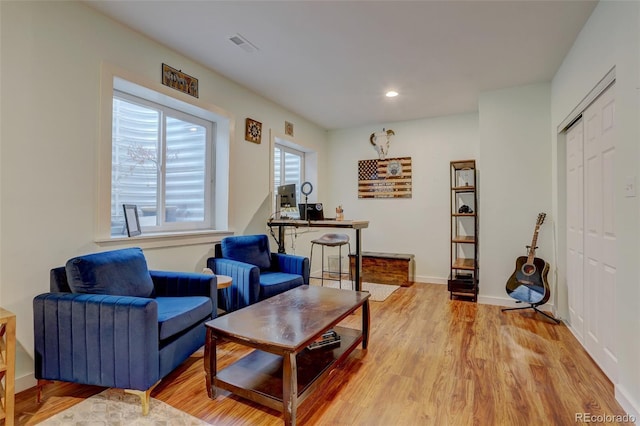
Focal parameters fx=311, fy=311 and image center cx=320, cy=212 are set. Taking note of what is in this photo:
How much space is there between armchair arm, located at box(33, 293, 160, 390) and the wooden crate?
3.52 meters

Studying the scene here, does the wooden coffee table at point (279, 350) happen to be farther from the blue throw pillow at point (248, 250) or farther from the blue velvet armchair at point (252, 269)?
the blue throw pillow at point (248, 250)

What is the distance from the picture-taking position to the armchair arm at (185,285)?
2375mm

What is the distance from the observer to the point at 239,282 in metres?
2.85

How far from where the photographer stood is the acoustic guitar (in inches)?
127

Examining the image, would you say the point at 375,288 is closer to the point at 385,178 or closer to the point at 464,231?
the point at 464,231

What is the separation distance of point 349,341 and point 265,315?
0.72m

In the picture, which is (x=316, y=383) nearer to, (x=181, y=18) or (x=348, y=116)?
(x=181, y=18)

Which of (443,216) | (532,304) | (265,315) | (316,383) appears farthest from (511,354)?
(443,216)

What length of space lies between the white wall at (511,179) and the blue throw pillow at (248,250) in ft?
8.48

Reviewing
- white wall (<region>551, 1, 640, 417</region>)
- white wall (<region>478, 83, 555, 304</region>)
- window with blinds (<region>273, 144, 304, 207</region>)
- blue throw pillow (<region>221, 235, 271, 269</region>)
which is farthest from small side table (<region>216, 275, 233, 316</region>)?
white wall (<region>478, 83, 555, 304</region>)

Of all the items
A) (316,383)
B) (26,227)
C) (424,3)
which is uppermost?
(424,3)

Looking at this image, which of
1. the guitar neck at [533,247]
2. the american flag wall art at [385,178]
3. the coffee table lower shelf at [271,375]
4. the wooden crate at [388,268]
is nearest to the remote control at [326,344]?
the coffee table lower shelf at [271,375]

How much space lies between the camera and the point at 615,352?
77.7 inches

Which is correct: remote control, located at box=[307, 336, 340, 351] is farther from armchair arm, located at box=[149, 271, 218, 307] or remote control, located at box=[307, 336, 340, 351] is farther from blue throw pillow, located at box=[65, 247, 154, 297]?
blue throw pillow, located at box=[65, 247, 154, 297]
